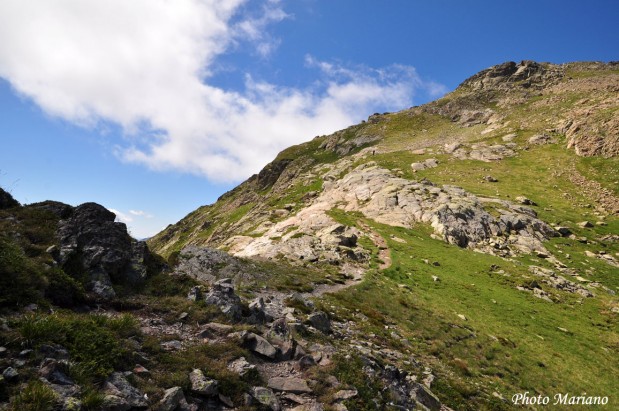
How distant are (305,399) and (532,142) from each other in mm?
111568

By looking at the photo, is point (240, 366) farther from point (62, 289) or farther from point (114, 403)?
point (62, 289)

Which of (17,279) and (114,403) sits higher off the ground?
(17,279)

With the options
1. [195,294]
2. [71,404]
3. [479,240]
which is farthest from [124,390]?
[479,240]

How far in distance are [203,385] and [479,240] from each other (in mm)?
57337

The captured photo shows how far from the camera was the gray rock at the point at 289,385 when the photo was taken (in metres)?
12.9

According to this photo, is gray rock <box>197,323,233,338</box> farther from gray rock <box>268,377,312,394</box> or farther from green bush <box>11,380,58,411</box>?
green bush <box>11,380,58,411</box>

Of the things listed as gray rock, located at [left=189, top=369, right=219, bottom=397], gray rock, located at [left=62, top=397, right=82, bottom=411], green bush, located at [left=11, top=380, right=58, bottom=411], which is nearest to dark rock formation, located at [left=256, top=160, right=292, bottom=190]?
gray rock, located at [left=189, top=369, right=219, bottom=397]

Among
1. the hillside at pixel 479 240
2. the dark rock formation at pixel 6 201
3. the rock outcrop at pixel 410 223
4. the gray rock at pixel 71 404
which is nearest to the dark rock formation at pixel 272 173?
the hillside at pixel 479 240

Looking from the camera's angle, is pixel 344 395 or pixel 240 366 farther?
pixel 240 366

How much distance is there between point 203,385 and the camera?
1125 cm

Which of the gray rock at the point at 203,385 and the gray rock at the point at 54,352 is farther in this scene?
the gray rock at the point at 203,385

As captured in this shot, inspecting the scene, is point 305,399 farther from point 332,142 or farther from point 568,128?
point 332,142

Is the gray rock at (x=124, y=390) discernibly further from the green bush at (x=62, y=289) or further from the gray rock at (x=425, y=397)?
the gray rock at (x=425, y=397)

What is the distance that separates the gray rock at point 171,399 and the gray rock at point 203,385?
22.3 inches
